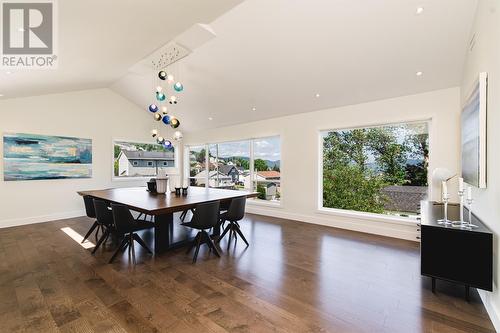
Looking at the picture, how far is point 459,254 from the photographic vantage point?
2.05 meters

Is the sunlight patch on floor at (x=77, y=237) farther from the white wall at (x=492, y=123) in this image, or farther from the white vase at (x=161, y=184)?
the white wall at (x=492, y=123)

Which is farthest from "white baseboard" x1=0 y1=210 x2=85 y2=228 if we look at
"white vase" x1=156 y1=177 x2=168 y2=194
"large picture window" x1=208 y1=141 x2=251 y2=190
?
"large picture window" x1=208 y1=141 x2=251 y2=190

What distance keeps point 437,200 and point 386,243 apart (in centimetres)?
108

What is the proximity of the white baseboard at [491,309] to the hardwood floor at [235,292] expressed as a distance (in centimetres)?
5

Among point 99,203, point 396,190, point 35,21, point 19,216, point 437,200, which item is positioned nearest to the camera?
point 35,21

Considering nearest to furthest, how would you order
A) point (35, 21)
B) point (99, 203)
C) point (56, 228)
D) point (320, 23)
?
1. point (35, 21)
2. point (320, 23)
3. point (99, 203)
4. point (56, 228)

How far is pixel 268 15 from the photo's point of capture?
2.94 meters

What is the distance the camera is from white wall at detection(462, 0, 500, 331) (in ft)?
5.75

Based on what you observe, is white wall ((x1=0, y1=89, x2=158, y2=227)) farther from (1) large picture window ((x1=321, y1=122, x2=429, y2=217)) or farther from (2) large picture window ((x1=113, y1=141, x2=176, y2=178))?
(1) large picture window ((x1=321, y1=122, x2=429, y2=217))

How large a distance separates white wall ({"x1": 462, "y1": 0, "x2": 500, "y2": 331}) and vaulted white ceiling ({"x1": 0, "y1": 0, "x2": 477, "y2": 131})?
1.93 feet

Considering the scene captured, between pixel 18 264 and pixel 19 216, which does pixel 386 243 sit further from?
pixel 19 216

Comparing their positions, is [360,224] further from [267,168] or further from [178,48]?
[178,48]

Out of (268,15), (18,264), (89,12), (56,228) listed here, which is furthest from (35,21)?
(56,228)

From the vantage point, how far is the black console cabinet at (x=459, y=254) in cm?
193
